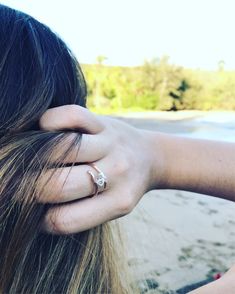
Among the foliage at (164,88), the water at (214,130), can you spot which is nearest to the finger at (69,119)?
the water at (214,130)

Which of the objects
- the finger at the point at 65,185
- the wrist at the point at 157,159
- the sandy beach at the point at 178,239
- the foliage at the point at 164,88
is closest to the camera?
the finger at the point at 65,185

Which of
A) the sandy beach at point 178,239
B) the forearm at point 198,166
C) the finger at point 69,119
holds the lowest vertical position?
the sandy beach at point 178,239

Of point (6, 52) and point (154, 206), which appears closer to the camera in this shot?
point (6, 52)

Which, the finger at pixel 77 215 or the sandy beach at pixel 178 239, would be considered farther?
the sandy beach at pixel 178 239

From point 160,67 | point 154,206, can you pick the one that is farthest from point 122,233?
point 160,67

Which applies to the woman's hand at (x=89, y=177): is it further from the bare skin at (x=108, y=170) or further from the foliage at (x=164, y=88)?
the foliage at (x=164, y=88)

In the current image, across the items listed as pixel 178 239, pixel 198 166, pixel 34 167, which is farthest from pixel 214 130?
pixel 34 167

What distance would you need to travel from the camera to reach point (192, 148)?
899mm

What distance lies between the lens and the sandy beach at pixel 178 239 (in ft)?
9.74

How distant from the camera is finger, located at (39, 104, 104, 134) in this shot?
23.9 inches

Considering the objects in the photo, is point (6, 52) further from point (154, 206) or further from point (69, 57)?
point (154, 206)

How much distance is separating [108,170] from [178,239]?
136 inches

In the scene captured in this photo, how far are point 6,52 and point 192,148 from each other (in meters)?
0.39

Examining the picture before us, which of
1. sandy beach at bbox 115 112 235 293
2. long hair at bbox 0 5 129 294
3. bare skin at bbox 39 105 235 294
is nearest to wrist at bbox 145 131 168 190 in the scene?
bare skin at bbox 39 105 235 294
